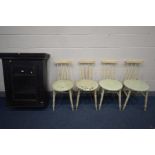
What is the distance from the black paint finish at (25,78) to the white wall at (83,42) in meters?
0.35

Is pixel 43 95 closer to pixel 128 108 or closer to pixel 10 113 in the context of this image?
pixel 10 113

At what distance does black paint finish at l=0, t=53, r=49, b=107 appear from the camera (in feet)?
7.11

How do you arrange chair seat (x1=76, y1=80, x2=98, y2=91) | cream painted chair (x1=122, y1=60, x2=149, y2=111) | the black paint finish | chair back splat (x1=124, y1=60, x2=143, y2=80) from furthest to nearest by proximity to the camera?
chair back splat (x1=124, y1=60, x2=143, y2=80), cream painted chair (x1=122, y1=60, x2=149, y2=111), chair seat (x1=76, y1=80, x2=98, y2=91), the black paint finish

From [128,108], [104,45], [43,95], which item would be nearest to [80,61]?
Answer: [104,45]

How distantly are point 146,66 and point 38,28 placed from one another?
1990 millimetres

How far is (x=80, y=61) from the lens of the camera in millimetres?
2531

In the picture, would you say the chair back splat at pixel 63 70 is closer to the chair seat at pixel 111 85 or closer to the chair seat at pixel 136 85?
the chair seat at pixel 111 85

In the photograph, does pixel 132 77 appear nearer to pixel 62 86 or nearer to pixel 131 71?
pixel 131 71

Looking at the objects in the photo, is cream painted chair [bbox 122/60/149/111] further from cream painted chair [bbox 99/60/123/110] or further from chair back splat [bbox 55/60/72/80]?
chair back splat [bbox 55/60/72/80]

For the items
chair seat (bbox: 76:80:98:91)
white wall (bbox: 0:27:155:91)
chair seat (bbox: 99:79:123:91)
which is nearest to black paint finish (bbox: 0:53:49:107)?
white wall (bbox: 0:27:155:91)

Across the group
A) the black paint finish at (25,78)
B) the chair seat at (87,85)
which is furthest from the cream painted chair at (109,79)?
the black paint finish at (25,78)

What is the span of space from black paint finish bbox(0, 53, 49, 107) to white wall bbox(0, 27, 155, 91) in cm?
35

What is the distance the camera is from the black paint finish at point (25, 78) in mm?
2166

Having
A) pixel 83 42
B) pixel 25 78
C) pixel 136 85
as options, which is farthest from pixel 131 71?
pixel 25 78
